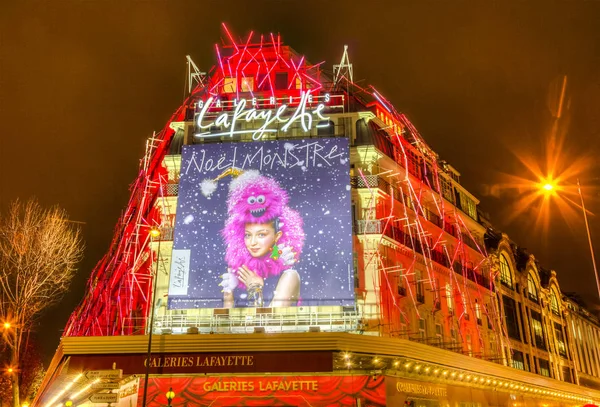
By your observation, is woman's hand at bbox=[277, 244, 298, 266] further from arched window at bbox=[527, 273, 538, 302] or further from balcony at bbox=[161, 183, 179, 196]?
arched window at bbox=[527, 273, 538, 302]

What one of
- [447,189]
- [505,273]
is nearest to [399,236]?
[447,189]

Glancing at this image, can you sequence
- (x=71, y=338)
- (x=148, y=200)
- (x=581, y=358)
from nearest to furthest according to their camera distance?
(x=71, y=338), (x=148, y=200), (x=581, y=358)

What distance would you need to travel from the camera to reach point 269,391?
2589 cm

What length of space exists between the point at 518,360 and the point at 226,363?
117 ft

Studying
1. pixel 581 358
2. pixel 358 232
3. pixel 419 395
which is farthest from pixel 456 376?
pixel 581 358

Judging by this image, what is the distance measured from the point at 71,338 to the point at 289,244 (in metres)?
11.7

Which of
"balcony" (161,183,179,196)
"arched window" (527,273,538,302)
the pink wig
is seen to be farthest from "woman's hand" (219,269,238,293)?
→ "arched window" (527,273,538,302)

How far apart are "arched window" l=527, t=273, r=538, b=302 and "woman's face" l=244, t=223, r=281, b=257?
123 ft

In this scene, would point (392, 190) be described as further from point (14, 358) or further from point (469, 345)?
point (14, 358)

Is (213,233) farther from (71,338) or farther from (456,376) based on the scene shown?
(456,376)

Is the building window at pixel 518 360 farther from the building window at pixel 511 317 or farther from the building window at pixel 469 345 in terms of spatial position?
the building window at pixel 469 345

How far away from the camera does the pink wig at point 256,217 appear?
30.8 metres

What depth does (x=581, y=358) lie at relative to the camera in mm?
70250

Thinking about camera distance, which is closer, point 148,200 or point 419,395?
point 419,395
